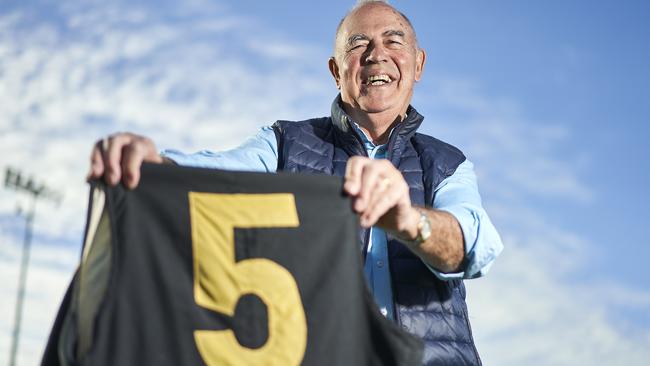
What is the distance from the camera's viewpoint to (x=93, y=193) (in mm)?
2424

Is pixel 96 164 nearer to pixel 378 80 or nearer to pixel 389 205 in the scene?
pixel 389 205

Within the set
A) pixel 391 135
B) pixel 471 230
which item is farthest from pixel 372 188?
pixel 391 135

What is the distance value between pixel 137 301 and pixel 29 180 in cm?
2107

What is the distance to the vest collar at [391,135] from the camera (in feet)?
11.4

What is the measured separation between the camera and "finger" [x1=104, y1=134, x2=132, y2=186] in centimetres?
230

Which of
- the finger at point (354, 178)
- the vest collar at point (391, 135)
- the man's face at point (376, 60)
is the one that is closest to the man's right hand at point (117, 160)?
the finger at point (354, 178)

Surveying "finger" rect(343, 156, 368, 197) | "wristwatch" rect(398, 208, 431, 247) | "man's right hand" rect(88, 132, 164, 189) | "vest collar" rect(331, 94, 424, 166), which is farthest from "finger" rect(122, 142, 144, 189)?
"vest collar" rect(331, 94, 424, 166)

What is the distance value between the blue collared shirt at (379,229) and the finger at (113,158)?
408 millimetres

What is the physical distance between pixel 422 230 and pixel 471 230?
0.33m

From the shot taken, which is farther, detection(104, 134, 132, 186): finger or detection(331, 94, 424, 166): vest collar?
detection(331, 94, 424, 166): vest collar

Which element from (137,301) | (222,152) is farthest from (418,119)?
(137,301)

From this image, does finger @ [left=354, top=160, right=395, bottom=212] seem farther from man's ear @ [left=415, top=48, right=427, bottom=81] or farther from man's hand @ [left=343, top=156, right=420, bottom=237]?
man's ear @ [left=415, top=48, right=427, bottom=81]

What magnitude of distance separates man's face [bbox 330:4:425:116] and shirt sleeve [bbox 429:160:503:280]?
61 cm

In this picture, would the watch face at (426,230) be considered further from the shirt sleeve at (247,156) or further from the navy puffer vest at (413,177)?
the shirt sleeve at (247,156)
